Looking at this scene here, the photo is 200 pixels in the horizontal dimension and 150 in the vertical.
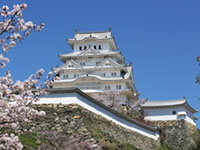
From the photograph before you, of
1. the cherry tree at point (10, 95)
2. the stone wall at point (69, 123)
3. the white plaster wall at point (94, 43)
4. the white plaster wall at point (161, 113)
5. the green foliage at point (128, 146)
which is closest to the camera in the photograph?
the cherry tree at point (10, 95)

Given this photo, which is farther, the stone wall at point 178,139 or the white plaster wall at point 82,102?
the stone wall at point 178,139

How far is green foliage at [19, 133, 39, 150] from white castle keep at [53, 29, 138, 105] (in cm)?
Result: 2847

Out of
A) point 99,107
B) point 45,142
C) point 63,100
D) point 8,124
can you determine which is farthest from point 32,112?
point 99,107

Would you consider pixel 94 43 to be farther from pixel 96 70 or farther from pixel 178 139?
pixel 178 139

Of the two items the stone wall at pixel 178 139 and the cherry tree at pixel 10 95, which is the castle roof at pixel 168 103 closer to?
the stone wall at pixel 178 139

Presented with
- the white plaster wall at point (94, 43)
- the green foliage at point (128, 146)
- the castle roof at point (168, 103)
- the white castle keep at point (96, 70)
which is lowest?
the green foliage at point (128, 146)

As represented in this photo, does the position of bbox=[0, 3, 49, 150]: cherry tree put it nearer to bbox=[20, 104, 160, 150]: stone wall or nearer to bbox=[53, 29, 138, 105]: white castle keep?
bbox=[20, 104, 160, 150]: stone wall

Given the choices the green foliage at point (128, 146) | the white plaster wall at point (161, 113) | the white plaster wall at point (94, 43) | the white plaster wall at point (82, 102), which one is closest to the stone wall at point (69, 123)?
the white plaster wall at point (82, 102)

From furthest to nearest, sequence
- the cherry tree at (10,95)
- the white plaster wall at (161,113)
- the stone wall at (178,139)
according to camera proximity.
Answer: the white plaster wall at (161,113) → the stone wall at (178,139) → the cherry tree at (10,95)

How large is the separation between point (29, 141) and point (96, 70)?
107 ft

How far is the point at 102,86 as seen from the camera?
4597cm

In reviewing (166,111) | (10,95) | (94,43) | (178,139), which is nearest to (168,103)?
(166,111)

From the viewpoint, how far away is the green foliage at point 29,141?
45.6 feet

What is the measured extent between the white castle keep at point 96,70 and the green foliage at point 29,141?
28473 millimetres
